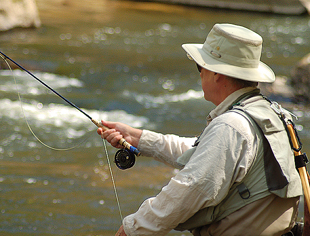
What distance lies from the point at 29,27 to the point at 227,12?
8.68 metres

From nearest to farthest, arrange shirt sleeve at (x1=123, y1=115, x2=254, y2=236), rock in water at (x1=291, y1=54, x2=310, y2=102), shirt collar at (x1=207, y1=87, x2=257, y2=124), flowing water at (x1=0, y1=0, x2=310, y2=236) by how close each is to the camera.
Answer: shirt sleeve at (x1=123, y1=115, x2=254, y2=236), shirt collar at (x1=207, y1=87, x2=257, y2=124), flowing water at (x1=0, y1=0, x2=310, y2=236), rock in water at (x1=291, y1=54, x2=310, y2=102)

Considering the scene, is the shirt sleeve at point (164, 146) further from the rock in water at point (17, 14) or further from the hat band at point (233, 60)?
the rock in water at point (17, 14)

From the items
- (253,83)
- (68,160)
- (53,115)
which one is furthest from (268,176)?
(53,115)

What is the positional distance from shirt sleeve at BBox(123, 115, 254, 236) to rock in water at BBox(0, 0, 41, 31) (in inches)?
372

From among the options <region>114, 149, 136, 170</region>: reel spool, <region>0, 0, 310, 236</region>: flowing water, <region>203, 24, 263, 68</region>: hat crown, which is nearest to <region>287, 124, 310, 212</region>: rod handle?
<region>203, 24, 263, 68</region>: hat crown

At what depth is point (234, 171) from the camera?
1689 mm

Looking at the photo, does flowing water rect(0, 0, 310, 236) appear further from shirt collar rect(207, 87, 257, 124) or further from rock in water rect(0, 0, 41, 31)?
shirt collar rect(207, 87, 257, 124)

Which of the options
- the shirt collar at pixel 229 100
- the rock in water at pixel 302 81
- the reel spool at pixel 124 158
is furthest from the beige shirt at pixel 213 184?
the rock in water at pixel 302 81

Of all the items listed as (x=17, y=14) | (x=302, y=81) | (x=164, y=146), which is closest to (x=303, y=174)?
(x=164, y=146)

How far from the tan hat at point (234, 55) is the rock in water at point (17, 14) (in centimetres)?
920

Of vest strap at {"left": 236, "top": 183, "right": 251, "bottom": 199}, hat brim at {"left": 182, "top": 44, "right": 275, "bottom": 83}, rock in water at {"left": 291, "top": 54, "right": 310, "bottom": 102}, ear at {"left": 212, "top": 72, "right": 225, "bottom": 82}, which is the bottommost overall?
rock in water at {"left": 291, "top": 54, "right": 310, "bottom": 102}

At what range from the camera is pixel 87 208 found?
385 cm

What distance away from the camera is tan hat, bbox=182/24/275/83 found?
187cm

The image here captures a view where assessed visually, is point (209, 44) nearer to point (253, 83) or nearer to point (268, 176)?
point (253, 83)
